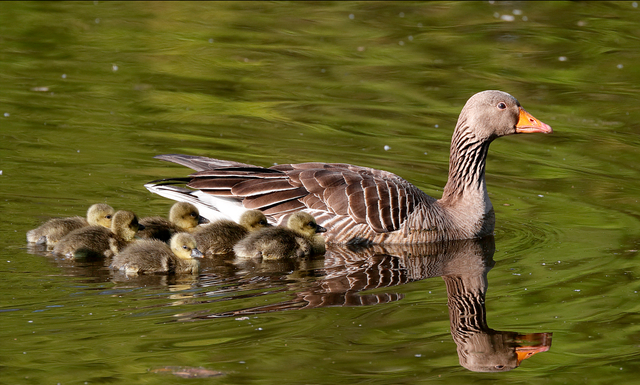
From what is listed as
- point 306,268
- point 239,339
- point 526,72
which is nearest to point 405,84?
point 526,72

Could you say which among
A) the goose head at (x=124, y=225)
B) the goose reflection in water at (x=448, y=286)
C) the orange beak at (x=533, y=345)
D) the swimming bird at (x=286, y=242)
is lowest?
the orange beak at (x=533, y=345)

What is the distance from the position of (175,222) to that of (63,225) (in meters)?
1.21

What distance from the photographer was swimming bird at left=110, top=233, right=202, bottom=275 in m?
9.01

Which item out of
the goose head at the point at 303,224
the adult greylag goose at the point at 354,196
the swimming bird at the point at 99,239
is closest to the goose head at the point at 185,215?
the adult greylag goose at the point at 354,196

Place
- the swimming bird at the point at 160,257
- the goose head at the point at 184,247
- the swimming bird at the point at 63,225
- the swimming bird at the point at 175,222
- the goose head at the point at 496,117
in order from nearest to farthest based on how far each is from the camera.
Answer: the swimming bird at the point at 160,257, the goose head at the point at 184,247, the swimming bird at the point at 63,225, the swimming bird at the point at 175,222, the goose head at the point at 496,117

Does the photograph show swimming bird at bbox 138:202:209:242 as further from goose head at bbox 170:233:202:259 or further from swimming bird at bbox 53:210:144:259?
goose head at bbox 170:233:202:259

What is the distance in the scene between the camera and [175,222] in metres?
10.3

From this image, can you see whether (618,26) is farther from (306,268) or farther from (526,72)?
(306,268)

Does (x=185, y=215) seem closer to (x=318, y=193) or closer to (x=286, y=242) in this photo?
(x=286, y=242)

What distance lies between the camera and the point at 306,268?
9789 mm

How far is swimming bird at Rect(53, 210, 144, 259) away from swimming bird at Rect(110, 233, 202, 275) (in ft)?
0.76

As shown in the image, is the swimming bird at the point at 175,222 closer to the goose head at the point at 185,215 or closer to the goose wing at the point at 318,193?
the goose head at the point at 185,215

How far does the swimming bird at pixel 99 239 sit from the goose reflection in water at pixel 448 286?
184 cm

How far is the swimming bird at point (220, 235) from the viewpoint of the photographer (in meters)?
9.98
